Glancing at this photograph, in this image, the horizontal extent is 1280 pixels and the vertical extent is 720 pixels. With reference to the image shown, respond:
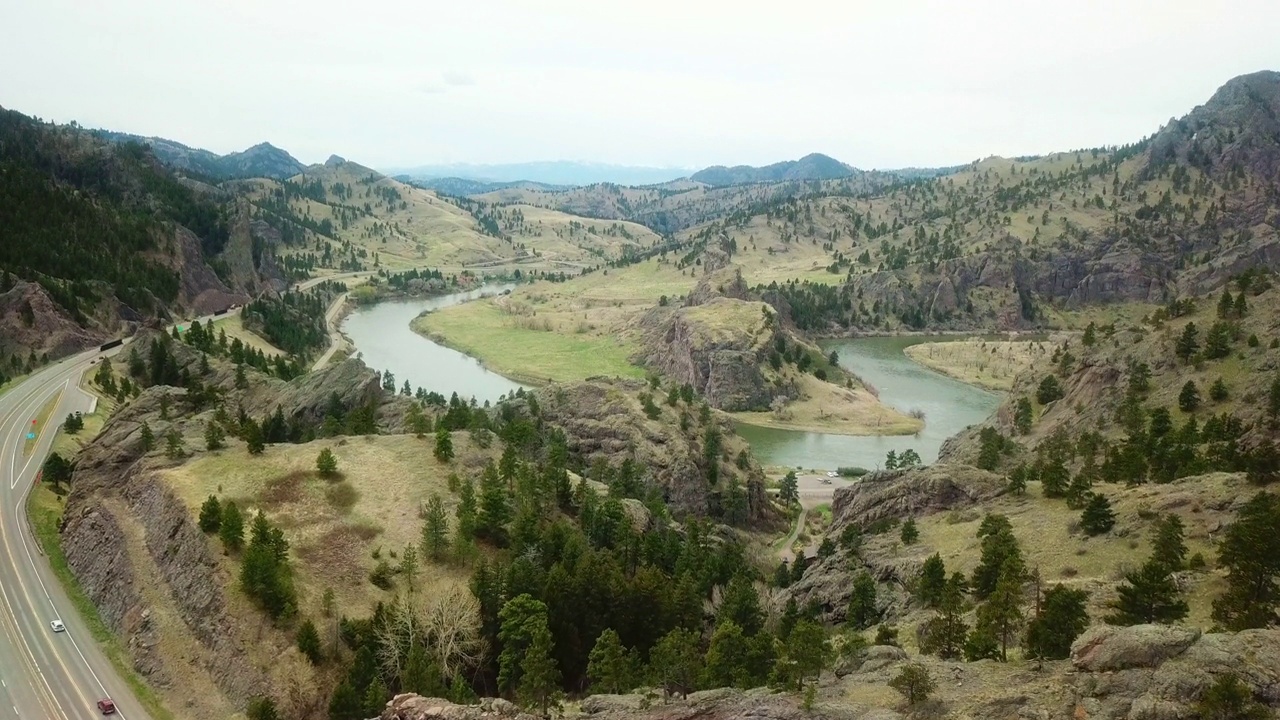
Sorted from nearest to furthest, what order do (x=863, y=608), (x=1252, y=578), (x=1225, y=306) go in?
(x=1252, y=578) → (x=863, y=608) → (x=1225, y=306)

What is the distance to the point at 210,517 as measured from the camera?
5194 centimetres

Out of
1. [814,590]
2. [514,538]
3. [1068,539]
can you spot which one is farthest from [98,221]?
[1068,539]

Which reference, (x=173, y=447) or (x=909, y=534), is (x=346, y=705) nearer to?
(x=173, y=447)

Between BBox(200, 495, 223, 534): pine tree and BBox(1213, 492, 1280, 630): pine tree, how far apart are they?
55.8 meters

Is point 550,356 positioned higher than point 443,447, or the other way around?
point 443,447

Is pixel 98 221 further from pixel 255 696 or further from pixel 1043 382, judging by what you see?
pixel 1043 382

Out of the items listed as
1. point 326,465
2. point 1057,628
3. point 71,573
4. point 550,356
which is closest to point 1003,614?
point 1057,628

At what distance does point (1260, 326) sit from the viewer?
74312 millimetres

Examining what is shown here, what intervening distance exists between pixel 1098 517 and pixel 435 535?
42369 mm

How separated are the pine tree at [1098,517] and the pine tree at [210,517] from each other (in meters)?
56.0

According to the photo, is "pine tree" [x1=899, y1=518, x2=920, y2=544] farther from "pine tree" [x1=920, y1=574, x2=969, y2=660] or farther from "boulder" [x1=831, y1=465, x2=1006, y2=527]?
"pine tree" [x1=920, y1=574, x2=969, y2=660]

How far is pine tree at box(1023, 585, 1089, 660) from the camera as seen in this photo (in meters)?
28.5

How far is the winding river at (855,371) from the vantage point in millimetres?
125000

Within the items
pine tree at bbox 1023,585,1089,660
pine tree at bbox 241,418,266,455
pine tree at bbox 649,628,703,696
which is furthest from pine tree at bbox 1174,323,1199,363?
pine tree at bbox 241,418,266,455
